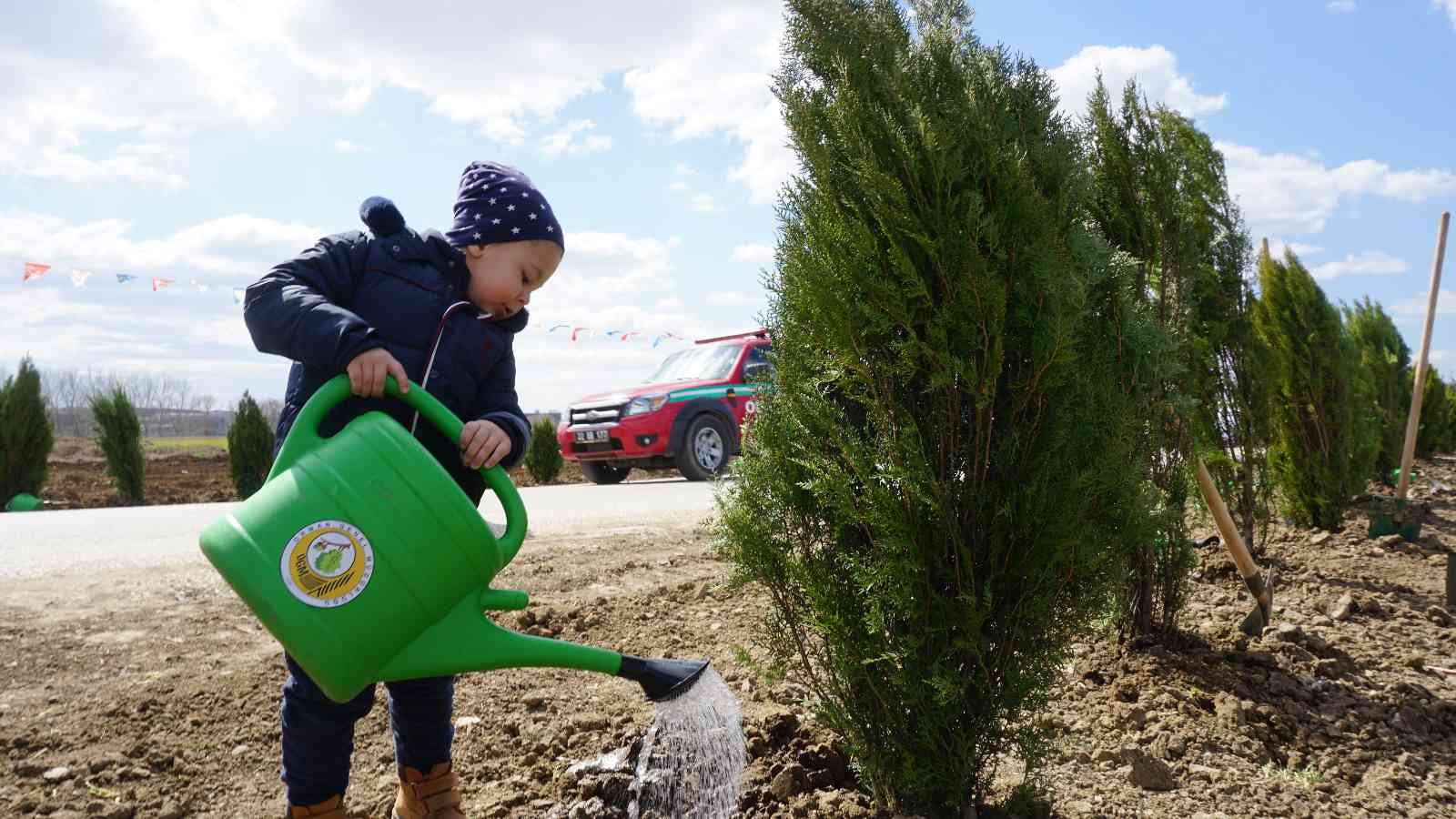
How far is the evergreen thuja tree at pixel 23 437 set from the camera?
11.2 meters

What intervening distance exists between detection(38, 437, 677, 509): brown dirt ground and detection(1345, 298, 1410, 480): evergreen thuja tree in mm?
8867

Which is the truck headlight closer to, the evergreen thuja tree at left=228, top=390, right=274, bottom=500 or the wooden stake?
the evergreen thuja tree at left=228, top=390, right=274, bottom=500

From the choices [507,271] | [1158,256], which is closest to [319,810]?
[507,271]

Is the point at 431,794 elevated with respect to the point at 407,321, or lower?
lower

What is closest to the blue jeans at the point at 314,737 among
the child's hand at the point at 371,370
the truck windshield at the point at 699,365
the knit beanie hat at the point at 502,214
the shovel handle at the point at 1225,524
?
the child's hand at the point at 371,370

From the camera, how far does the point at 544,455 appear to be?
13148 millimetres

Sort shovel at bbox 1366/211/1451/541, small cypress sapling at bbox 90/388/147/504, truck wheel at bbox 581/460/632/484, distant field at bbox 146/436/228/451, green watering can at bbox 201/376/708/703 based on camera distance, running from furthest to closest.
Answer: distant field at bbox 146/436/228/451
truck wheel at bbox 581/460/632/484
small cypress sapling at bbox 90/388/147/504
shovel at bbox 1366/211/1451/541
green watering can at bbox 201/376/708/703

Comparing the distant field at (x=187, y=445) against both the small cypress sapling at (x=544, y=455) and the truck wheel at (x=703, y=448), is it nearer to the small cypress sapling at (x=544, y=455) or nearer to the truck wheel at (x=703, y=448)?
the small cypress sapling at (x=544, y=455)

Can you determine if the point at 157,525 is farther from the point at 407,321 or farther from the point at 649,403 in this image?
the point at 407,321

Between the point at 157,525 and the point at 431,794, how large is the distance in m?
6.09

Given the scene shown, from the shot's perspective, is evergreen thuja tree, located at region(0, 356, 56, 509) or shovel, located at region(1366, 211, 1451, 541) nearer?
shovel, located at region(1366, 211, 1451, 541)

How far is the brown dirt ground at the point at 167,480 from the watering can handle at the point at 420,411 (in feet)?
23.4

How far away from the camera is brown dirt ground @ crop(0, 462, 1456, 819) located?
247cm

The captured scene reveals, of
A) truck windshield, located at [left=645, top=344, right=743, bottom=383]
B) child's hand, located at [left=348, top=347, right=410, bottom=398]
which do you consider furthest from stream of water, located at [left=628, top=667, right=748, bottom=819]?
truck windshield, located at [left=645, top=344, right=743, bottom=383]
